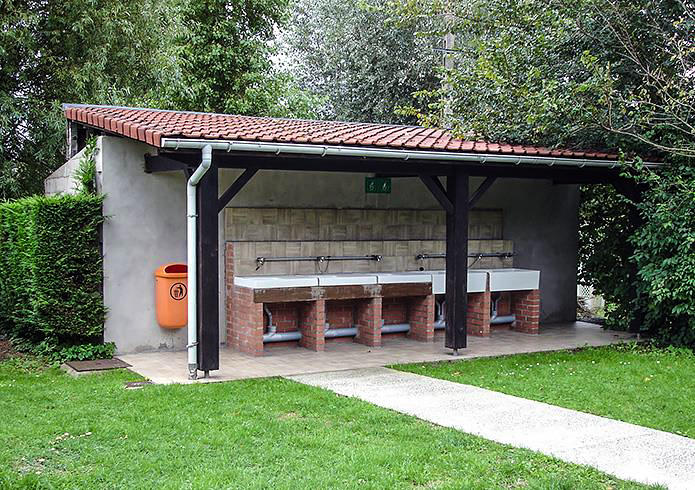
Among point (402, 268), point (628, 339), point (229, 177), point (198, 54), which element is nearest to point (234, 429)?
point (229, 177)

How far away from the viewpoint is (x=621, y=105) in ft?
32.1

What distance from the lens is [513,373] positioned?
27.3 feet

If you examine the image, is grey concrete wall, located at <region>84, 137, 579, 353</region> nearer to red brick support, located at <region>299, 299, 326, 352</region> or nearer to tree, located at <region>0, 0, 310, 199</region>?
red brick support, located at <region>299, 299, 326, 352</region>

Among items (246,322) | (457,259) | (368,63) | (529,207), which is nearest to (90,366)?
(246,322)

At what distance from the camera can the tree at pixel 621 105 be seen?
9773mm

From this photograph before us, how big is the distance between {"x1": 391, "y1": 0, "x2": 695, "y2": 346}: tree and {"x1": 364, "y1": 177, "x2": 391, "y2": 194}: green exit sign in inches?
46.3

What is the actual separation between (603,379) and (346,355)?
9.58 ft

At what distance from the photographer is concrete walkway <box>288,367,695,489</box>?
5.21m

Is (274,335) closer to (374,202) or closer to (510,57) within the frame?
(374,202)

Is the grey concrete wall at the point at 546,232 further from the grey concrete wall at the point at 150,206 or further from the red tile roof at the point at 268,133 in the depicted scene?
the red tile roof at the point at 268,133

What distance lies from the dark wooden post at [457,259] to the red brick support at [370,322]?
0.98 m

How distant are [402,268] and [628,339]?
3224 millimetres

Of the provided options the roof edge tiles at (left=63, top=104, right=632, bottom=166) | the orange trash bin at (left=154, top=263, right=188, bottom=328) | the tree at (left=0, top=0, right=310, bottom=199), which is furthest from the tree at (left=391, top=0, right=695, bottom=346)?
the tree at (left=0, top=0, right=310, bottom=199)

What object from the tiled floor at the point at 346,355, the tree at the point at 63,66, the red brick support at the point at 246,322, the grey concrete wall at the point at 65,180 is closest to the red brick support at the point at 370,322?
the tiled floor at the point at 346,355
